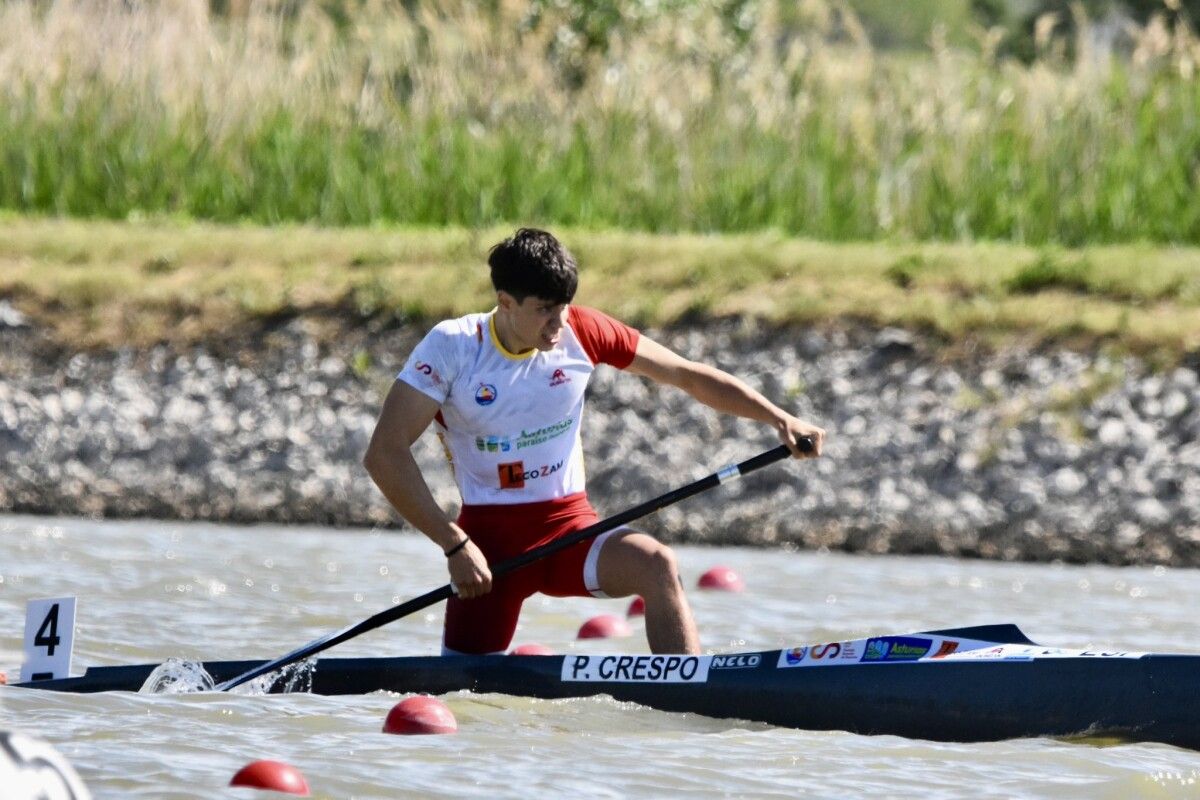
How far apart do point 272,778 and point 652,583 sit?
4.90ft

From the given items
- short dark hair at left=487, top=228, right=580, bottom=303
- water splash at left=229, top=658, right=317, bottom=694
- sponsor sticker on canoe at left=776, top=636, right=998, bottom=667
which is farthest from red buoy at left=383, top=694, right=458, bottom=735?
short dark hair at left=487, top=228, right=580, bottom=303

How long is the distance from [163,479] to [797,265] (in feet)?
14.2

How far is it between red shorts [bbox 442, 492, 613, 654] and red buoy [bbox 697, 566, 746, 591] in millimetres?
3389

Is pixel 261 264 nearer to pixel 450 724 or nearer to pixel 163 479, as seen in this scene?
pixel 163 479

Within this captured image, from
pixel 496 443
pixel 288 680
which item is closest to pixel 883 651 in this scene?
pixel 496 443

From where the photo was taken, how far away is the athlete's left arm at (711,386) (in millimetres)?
6273

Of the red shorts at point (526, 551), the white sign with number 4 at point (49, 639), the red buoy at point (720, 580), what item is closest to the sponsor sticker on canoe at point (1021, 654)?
the red shorts at point (526, 551)

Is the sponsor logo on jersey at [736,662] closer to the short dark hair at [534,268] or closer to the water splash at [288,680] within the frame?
the short dark hair at [534,268]

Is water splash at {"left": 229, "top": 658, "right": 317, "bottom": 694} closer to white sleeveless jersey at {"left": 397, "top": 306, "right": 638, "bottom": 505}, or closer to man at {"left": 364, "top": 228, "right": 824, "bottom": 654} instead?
man at {"left": 364, "top": 228, "right": 824, "bottom": 654}

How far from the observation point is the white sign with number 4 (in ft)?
21.0

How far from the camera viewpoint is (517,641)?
8.49m

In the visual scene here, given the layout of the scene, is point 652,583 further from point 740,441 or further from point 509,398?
point 740,441

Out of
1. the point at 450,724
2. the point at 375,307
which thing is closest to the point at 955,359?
the point at 375,307

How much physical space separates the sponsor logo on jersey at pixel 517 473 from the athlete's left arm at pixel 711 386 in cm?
46
